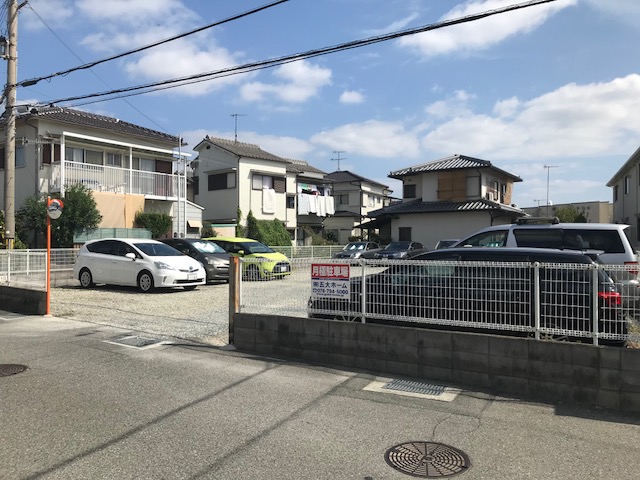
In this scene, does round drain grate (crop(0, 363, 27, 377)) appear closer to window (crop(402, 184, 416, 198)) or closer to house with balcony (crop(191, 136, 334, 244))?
house with balcony (crop(191, 136, 334, 244))

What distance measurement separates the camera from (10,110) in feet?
53.3

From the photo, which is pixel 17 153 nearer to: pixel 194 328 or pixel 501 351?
pixel 194 328

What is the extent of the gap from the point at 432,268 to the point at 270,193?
29.0 m

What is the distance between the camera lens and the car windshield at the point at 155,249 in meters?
13.9

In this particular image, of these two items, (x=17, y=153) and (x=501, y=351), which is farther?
(x=17, y=153)

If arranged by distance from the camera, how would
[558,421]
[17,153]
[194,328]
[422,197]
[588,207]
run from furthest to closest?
[588,207] < [422,197] < [17,153] < [194,328] < [558,421]

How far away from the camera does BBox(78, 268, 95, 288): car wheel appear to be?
14547 mm

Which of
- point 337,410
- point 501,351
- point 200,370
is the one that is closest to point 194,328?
point 200,370

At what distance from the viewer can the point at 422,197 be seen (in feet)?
111

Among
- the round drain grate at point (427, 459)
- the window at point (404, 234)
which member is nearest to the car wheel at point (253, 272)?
the round drain grate at point (427, 459)

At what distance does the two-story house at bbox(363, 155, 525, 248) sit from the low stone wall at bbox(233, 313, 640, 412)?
A: 82.5ft

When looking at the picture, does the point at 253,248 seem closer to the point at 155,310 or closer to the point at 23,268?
the point at 23,268

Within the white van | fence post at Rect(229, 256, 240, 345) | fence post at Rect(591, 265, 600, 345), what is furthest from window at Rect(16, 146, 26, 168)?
fence post at Rect(591, 265, 600, 345)

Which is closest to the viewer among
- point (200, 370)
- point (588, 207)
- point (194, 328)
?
point (200, 370)
